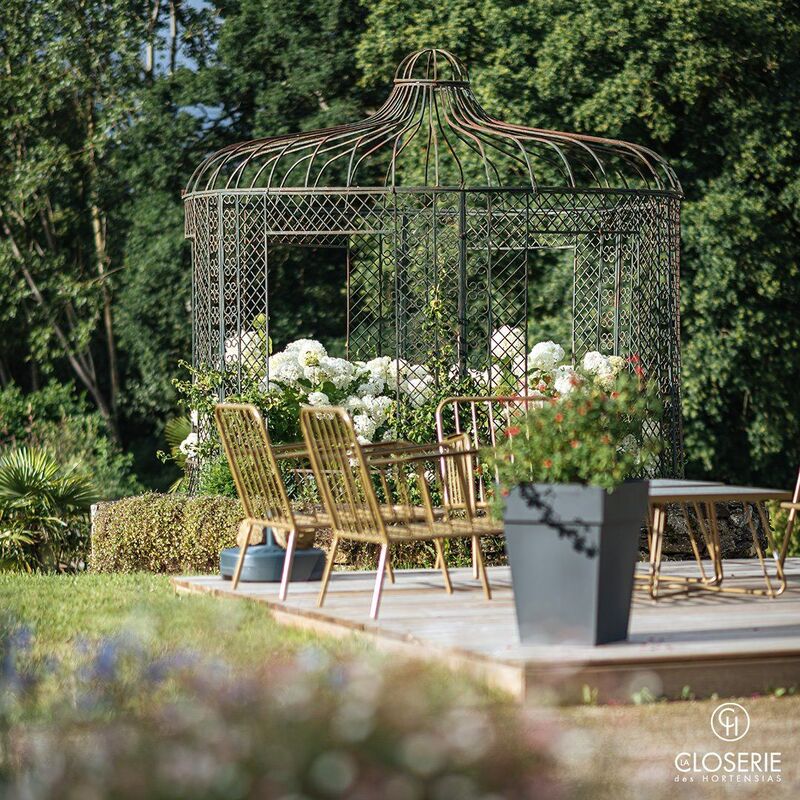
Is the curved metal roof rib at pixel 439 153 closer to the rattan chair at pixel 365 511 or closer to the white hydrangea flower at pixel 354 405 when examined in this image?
the white hydrangea flower at pixel 354 405

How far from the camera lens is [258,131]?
48.4 feet

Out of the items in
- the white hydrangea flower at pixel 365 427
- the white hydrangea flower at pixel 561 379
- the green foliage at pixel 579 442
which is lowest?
the white hydrangea flower at pixel 365 427

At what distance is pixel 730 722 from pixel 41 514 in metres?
5.99

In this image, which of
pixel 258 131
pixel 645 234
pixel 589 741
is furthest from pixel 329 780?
pixel 258 131

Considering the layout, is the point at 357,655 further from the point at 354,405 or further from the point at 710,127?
the point at 710,127

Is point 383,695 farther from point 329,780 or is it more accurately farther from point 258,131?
point 258,131

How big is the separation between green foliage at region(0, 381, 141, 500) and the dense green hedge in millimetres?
3552

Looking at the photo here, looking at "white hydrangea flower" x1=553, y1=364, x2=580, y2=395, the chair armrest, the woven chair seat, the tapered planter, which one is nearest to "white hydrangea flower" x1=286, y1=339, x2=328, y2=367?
"white hydrangea flower" x1=553, y1=364, x2=580, y2=395

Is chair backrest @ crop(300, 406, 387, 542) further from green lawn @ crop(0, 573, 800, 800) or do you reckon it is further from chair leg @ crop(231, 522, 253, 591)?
chair leg @ crop(231, 522, 253, 591)

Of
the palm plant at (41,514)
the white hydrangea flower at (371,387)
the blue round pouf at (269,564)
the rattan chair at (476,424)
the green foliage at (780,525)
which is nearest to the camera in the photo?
the rattan chair at (476,424)

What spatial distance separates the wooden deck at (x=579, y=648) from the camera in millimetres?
4426

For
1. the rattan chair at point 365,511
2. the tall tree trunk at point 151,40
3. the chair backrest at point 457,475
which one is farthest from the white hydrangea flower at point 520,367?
the tall tree trunk at point 151,40

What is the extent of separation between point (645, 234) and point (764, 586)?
125 inches

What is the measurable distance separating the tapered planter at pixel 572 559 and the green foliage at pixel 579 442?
5 cm
